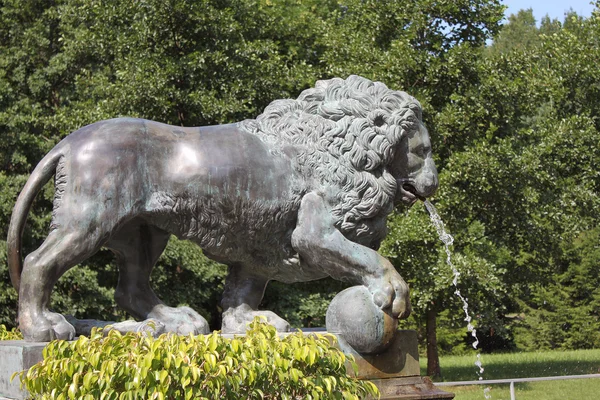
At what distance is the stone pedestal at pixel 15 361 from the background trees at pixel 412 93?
8.83 metres

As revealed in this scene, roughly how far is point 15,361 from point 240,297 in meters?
1.59

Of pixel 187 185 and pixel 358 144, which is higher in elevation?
pixel 358 144

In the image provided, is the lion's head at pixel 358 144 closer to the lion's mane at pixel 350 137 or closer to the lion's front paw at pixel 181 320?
the lion's mane at pixel 350 137

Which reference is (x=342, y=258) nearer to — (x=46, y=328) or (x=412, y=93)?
(x=46, y=328)

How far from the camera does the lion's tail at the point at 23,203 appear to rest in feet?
17.3

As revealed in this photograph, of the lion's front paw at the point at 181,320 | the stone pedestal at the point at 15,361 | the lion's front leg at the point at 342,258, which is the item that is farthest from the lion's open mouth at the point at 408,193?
the stone pedestal at the point at 15,361

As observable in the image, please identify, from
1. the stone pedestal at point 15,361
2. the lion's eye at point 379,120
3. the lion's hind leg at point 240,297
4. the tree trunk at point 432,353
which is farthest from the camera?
the tree trunk at point 432,353

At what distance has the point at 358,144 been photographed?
18.1 feet

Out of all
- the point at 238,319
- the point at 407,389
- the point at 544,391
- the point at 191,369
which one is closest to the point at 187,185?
the point at 238,319

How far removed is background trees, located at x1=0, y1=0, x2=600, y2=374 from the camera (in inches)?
551

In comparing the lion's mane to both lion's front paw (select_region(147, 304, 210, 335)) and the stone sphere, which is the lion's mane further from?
lion's front paw (select_region(147, 304, 210, 335))

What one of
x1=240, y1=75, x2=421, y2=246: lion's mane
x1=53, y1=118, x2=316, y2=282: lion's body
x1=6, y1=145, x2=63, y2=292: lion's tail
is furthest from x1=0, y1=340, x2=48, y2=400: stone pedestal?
x1=240, y1=75, x2=421, y2=246: lion's mane

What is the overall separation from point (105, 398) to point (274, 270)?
1.89 meters

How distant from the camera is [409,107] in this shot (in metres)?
5.70
